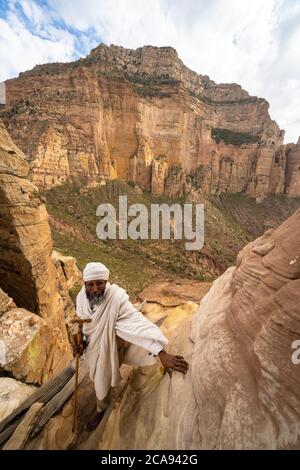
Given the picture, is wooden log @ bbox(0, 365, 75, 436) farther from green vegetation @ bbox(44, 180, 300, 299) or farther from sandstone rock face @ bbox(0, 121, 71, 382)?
green vegetation @ bbox(44, 180, 300, 299)

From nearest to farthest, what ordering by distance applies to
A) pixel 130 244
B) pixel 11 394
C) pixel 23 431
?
pixel 23 431 → pixel 11 394 → pixel 130 244

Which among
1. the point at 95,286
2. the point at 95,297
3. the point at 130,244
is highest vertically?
the point at 95,286

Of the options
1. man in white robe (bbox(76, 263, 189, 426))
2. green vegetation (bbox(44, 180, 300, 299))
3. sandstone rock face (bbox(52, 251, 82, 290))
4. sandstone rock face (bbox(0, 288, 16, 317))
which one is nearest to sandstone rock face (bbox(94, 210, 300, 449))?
man in white robe (bbox(76, 263, 189, 426))

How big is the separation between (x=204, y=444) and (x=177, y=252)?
3286 cm

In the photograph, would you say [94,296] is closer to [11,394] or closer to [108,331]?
[108,331]

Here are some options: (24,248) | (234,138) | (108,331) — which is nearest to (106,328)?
(108,331)

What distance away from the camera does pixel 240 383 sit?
2393 mm

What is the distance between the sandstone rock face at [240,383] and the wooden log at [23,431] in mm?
989

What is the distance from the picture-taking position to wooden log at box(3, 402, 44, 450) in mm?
2945

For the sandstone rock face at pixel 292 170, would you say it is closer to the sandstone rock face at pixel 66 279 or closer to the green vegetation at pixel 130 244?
the green vegetation at pixel 130 244

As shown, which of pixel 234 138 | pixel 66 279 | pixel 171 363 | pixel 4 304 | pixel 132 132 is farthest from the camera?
pixel 234 138

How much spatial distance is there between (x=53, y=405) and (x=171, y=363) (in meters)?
1.97

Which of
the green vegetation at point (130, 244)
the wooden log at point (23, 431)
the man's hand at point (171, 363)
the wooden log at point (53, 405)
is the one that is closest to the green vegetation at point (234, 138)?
the green vegetation at point (130, 244)

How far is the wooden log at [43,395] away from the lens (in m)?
3.40
